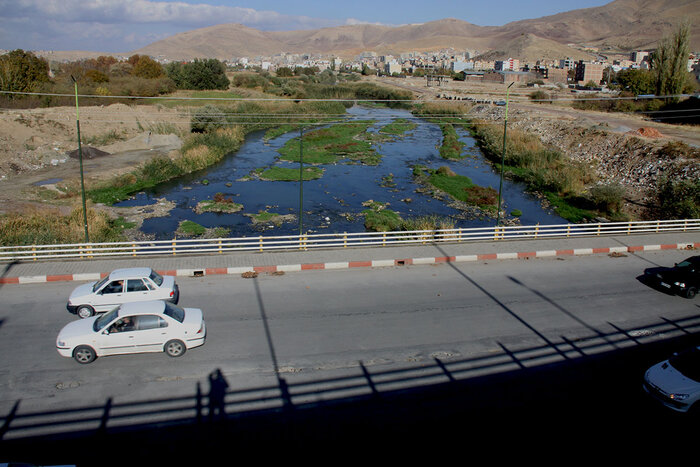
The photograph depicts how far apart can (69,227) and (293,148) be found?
29.8 meters

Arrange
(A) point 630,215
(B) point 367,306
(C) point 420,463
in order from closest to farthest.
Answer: (C) point 420,463
(B) point 367,306
(A) point 630,215

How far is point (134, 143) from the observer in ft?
143

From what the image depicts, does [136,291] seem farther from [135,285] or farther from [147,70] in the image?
[147,70]

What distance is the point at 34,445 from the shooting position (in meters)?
8.06

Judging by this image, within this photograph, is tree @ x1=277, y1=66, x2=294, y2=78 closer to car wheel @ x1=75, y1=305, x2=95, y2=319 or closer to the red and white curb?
the red and white curb

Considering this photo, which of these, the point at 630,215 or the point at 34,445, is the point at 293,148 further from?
the point at 34,445

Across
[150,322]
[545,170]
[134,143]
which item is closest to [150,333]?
[150,322]

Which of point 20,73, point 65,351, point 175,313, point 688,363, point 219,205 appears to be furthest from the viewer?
point 20,73

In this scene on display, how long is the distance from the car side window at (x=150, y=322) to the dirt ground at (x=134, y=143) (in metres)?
18.0

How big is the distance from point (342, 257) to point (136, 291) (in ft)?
22.2

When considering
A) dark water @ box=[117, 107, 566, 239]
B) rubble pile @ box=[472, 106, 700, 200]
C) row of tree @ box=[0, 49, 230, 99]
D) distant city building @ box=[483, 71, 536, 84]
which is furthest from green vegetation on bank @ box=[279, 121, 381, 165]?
distant city building @ box=[483, 71, 536, 84]

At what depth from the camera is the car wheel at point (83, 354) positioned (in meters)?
10.2

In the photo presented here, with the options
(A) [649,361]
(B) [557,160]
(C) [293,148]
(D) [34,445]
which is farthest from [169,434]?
(C) [293,148]

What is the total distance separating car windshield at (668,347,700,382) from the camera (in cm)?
942
